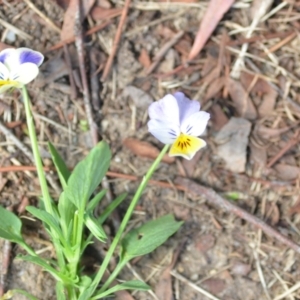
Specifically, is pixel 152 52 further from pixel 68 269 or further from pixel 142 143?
pixel 68 269

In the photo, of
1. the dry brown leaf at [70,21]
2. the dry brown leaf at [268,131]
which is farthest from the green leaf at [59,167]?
the dry brown leaf at [268,131]

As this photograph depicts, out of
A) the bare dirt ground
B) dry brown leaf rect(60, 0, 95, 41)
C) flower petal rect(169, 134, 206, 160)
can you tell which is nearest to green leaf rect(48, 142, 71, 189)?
the bare dirt ground

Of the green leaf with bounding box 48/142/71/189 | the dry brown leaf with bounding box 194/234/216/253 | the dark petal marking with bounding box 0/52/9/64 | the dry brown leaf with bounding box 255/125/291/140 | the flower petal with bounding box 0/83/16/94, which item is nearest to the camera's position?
the flower petal with bounding box 0/83/16/94

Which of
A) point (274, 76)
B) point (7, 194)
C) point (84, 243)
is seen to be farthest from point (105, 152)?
point (274, 76)

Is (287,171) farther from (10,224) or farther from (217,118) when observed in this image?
(10,224)

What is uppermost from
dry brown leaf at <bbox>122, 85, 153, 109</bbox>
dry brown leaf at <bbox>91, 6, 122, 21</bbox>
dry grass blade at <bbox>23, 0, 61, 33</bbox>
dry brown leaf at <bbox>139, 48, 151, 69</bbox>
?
dry grass blade at <bbox>23, 0, 61, 33</bbox>

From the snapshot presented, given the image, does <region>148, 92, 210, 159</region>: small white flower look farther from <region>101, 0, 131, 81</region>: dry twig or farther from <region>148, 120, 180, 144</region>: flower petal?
<region>101, 0, 131, 81</region>: dry twig
